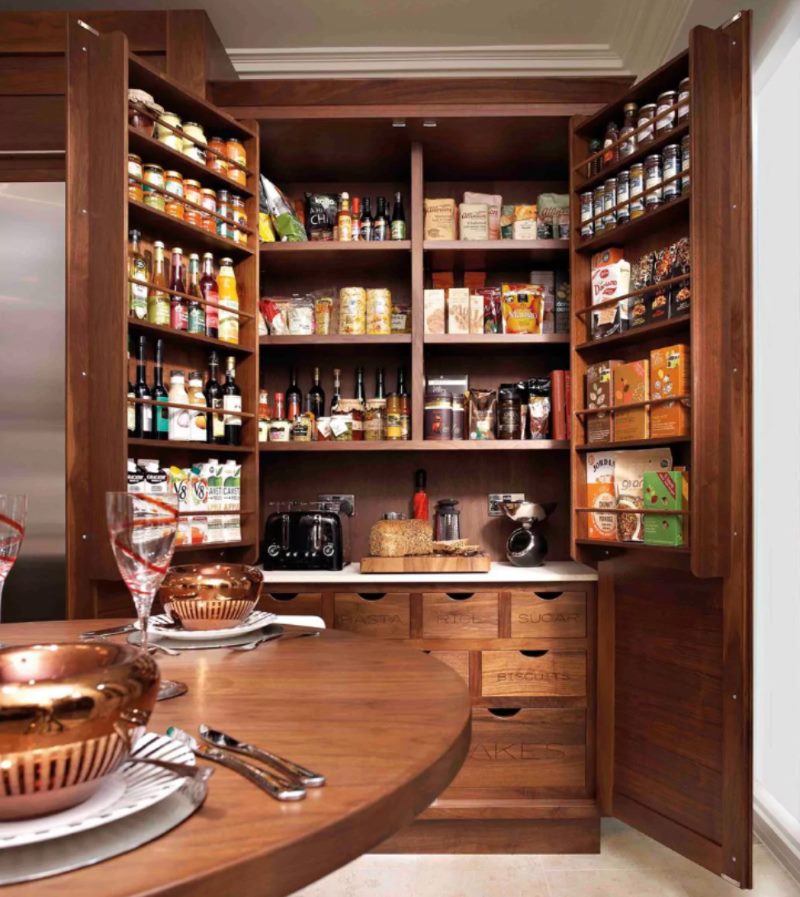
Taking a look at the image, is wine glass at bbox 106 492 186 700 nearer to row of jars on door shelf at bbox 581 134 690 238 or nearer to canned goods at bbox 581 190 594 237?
row of jars on door shelf at bbox 581 134 690 238

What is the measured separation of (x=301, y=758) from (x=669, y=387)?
1.86 meters

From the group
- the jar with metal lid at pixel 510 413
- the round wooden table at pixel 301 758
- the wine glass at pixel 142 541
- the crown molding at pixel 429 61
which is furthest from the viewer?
the crown molding at pixel 429 61

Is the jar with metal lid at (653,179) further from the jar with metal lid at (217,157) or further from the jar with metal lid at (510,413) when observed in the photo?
the jar with metal lid at (217,157)

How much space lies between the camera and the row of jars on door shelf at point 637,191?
7.38 feet

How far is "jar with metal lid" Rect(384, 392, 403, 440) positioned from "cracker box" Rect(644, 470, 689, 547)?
93 centimetres

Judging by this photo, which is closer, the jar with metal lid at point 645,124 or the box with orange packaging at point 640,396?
the box with orange packaging at point 640,396

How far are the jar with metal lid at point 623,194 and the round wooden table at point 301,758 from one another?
1817 millimetres

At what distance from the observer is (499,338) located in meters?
2.76

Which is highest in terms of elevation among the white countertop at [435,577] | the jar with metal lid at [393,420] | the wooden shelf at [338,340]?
the wooden shelf at [338,340]

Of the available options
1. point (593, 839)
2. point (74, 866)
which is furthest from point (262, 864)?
point (593, 839)

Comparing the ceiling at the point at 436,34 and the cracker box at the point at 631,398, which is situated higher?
the ceiling at the point at 436,34

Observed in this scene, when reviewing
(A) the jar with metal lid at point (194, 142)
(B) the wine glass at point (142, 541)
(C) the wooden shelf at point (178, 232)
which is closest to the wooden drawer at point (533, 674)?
(C) the wooden shelf at point (178, 232)

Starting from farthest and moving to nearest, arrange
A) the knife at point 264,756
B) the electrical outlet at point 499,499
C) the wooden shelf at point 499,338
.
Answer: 1. the electrical outlet at point 499,499
2. the wooden shelf at point 499,338
3. the knife at point 264,756

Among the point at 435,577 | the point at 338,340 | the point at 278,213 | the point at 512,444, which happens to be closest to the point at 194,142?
the point at 278,213
